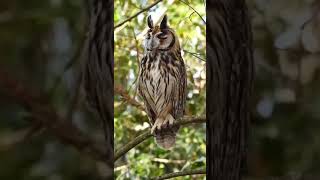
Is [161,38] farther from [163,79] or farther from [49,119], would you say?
[49,119]

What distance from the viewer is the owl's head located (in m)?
1.03

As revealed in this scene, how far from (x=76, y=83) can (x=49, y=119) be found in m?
0.07

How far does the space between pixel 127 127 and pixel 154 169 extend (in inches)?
6.3

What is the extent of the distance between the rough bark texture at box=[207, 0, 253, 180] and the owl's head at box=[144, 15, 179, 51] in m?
0.09

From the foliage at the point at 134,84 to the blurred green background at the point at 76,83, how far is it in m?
0.13

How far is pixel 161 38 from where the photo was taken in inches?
40.7

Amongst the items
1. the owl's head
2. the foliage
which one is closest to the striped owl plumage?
the owl's head

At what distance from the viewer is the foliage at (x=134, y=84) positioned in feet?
4.51

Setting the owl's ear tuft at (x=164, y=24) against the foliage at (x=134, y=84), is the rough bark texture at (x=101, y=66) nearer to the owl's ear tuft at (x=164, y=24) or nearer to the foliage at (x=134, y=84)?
the owl's ear tuft at (x=164, y=24)

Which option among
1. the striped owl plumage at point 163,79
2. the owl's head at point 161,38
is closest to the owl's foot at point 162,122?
the striped owl plumage at point 163,79

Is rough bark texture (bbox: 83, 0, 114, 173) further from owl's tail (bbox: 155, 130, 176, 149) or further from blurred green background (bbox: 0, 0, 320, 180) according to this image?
owl's tail (bbox: 155, 130, 176, 149)

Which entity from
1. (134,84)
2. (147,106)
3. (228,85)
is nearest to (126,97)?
(134,84)

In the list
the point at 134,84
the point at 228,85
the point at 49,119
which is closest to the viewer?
the point at 49,119

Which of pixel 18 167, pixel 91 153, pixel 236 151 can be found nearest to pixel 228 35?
pixel 236 151
